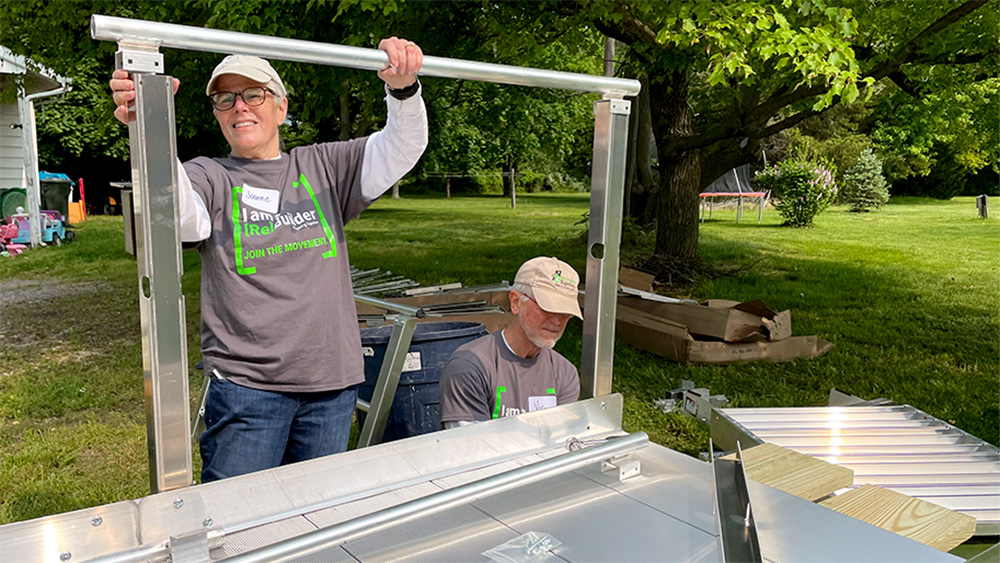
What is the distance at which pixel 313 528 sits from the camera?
1387mm

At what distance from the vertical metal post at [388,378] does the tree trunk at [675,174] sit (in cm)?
704

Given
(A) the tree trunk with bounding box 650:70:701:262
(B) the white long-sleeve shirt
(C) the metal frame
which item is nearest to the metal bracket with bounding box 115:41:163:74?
(C) the metal frame

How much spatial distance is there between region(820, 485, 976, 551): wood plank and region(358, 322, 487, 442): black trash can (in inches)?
70.6

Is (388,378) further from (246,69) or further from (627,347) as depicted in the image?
(627,347)

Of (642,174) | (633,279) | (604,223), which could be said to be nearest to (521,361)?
(604,223)

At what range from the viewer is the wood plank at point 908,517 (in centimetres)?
191

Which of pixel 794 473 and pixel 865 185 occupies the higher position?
pixel 865 185

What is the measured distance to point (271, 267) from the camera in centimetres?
215

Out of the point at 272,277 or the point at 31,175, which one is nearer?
the point at 272,277

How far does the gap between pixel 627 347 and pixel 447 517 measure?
530 centimetres

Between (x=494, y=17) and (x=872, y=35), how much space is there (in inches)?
152

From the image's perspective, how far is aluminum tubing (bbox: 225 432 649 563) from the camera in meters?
1.23

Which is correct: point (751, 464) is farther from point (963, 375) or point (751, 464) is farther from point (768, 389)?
point (963, 375)

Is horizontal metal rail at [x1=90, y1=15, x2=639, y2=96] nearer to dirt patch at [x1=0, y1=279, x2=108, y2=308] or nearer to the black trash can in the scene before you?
the black trash can
